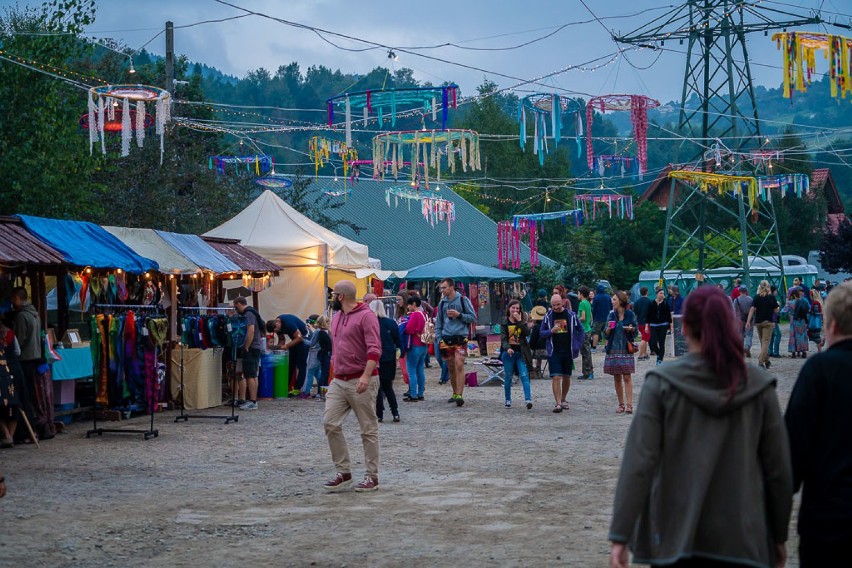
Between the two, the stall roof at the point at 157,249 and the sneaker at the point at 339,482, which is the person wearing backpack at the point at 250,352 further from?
the sneaker at the point at 339,482

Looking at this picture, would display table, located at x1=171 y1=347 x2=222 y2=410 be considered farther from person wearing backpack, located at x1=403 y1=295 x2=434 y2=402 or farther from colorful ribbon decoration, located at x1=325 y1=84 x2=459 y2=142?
colorful ribbon decoration, located at x1=325 y1=84 x2=459 y2=142

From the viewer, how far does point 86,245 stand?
1471 cm

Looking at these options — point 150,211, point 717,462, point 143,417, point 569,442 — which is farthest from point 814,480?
point 150,211

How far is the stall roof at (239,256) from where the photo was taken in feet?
62.5

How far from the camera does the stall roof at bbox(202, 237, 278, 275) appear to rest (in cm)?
1905

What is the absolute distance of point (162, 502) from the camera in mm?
9234

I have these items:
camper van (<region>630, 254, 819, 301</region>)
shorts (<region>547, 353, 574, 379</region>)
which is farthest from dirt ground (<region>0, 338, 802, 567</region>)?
camper van (<region>630, 254, 819, 301</region>)

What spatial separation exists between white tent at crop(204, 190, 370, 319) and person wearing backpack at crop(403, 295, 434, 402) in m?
5.78

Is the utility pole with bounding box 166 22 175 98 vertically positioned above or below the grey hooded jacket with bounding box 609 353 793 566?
above

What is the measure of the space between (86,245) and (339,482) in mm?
6763

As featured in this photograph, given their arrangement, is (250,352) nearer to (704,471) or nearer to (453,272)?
(453,272)

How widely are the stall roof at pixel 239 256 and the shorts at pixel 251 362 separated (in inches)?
79.4

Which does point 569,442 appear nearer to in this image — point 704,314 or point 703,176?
point 704,314

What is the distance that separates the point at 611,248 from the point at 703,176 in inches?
905
